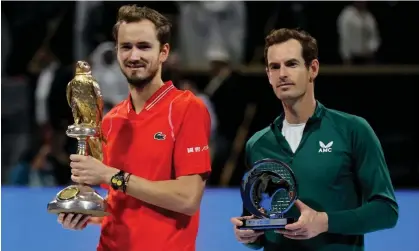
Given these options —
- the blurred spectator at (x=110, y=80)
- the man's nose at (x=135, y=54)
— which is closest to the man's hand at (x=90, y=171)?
the man's nose at (x=135, y=54)

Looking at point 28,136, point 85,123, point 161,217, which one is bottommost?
point 28,136

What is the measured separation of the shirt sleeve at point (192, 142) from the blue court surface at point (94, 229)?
107 inches

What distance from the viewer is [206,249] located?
651 centimetres

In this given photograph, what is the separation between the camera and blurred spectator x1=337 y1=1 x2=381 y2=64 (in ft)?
37.7

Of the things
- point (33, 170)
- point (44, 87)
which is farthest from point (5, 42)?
point (33, 170)

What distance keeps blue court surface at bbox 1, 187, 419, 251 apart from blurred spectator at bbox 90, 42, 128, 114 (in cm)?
168

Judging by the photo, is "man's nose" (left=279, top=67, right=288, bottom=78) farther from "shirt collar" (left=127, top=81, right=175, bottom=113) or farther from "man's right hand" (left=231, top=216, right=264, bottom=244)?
"man's right hand" (left=231, top=216, right=264, bottom=244)

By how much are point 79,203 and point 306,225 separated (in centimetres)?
98

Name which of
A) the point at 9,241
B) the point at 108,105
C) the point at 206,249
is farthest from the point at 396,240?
the point at 108,105

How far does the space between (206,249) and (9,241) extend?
1626mm

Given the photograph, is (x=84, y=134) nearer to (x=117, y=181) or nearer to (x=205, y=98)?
(x=117, y=181)

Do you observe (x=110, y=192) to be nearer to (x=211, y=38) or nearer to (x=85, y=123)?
(x=85, y=123)

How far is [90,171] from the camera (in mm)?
3719

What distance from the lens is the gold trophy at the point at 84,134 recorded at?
3750mm
